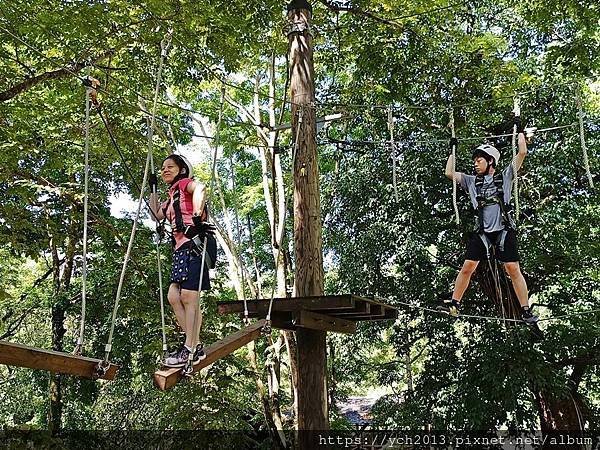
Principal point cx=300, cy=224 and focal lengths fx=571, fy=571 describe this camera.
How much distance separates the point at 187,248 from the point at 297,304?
93 cm

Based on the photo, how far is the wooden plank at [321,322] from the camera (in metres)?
3.38

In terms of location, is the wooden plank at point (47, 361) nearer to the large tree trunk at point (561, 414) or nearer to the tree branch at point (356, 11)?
the tree branch at point (356, 11)

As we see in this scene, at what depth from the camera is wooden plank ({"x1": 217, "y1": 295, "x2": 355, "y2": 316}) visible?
3266mm

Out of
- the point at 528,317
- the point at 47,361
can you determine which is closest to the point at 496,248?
the point at 528,317

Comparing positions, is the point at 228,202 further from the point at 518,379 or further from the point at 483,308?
the point at 518,379

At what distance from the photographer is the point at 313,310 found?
3449 millimetres

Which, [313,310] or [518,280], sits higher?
[518,280]

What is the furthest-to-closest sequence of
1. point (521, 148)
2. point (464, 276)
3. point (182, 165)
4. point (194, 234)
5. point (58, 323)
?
point (58, 323)
point (464, 276)
point (521, 148)
point (182, 165)
point (194, 234)

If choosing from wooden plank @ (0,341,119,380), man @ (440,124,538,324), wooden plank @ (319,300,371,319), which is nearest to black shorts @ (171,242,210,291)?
wooden plank @ (0,341,119,380)

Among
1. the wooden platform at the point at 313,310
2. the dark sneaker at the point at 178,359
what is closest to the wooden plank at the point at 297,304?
the wooden platform at the point at 313,310

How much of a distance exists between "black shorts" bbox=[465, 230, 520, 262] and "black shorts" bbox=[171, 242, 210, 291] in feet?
6.37

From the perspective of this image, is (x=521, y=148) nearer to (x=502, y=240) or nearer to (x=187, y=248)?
(x=502, y=240)

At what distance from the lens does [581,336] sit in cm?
571

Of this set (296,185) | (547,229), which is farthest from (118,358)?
(547,229)
